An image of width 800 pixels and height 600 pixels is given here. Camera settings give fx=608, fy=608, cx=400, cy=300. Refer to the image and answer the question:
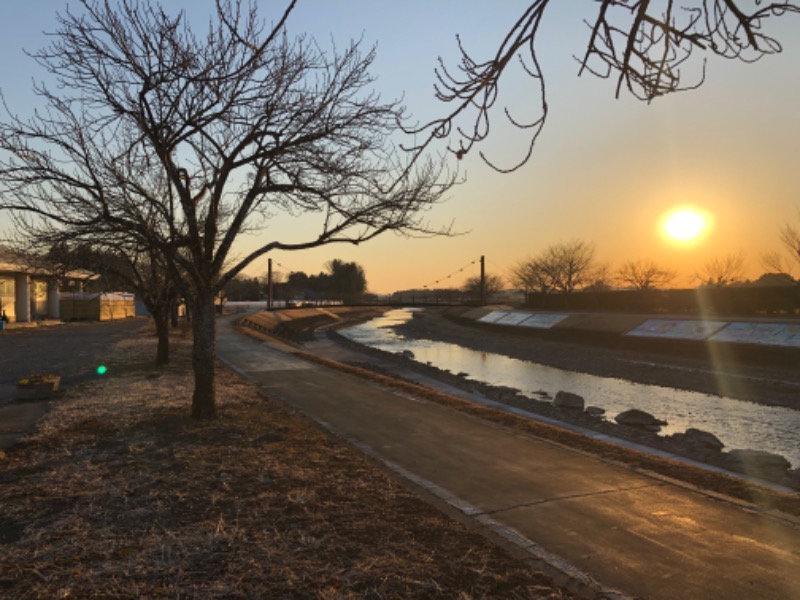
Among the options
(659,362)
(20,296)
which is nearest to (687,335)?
(659,362)

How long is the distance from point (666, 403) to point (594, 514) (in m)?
13.8

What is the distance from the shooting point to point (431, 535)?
4840mm

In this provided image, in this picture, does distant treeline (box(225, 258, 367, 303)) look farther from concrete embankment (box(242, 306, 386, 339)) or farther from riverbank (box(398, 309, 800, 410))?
riverbank (box(398, 309, 800, 410))

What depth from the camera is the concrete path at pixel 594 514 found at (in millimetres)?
4172

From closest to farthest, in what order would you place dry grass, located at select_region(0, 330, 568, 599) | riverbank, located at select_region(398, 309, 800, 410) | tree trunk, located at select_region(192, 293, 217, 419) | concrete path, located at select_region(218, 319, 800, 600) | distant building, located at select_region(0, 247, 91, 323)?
1. dry grass, located at select_region(0, 330, 568, 599)
2. concrete path, located at select_region(218, 319, 800, 600)
3. tree trunk, located at select_region(192, 293, 217, 419)
4. riverbank, located at select_region(398, 309, 800, 410)
5. distant building, located at select_region(0, 247, 91, 323)

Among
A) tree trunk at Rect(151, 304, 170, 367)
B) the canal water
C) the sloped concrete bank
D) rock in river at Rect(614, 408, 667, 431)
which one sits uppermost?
tree trunk at Rect(151, 304, 170, 367)

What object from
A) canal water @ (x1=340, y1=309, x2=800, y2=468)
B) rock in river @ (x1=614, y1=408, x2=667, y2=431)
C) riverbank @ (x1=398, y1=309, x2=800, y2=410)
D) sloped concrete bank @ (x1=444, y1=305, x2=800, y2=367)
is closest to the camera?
canal water @ (x1=340, y1=309, x2=800, y2=468)

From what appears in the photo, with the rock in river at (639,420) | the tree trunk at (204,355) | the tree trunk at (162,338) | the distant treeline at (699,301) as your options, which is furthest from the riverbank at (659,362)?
the tree trunk at (162,338)

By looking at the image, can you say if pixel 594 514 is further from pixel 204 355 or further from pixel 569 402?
pixel 569 402

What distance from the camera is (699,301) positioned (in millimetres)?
41562

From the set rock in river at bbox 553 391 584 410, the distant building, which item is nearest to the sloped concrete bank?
rock in river at bbox 553 391 584 410

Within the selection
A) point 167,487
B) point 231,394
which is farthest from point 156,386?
point 167,487

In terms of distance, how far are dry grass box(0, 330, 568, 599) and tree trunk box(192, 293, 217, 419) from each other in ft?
2.48

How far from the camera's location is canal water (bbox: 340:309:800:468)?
42.8 ft
